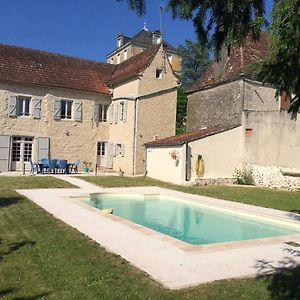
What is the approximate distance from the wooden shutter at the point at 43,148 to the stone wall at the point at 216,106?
9303 millimetres

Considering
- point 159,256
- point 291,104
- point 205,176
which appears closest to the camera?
point 291,104

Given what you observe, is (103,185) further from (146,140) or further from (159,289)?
(159,289)

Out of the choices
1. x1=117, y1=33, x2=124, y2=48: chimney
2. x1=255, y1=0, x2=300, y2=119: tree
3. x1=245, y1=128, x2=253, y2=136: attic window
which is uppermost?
x1=117, y1=33, x2=124, y2=48: chimney

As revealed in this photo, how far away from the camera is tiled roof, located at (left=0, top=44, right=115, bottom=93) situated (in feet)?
80.7

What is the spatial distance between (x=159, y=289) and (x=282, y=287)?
5.38 feet

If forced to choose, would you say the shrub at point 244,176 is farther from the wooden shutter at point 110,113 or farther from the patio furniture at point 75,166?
the wooden shutter at point 110,113

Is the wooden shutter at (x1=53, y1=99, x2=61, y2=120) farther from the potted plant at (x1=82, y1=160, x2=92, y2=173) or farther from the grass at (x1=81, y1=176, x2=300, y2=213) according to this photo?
the grass at (x1=81, y1=176, x2=300, y2=213)

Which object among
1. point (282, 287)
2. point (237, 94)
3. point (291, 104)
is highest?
point (237, 94)

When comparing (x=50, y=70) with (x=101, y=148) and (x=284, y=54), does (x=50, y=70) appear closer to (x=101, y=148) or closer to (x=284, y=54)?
(x=101, y=148)

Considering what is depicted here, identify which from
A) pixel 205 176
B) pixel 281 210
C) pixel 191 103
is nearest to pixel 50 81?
pixel 191 103

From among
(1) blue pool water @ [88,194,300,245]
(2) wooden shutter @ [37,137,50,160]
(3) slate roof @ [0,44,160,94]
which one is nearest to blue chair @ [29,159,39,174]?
(2) wooden shutter @ [37,137,50,160]

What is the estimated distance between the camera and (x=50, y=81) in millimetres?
25281

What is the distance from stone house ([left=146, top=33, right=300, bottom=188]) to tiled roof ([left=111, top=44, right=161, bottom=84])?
4.79 metres

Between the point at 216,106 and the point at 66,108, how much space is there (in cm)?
1005
